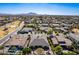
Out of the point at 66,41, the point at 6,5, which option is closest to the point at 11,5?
the point at 6,5

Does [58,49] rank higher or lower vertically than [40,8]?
lower

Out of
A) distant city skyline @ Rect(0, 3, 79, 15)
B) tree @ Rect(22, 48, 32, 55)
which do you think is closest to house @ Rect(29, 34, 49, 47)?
tree @ Rect(22, 48, 32, 55)

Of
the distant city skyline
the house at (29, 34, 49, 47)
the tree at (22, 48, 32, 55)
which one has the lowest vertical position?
the tree at (22, 48, 32, 55)

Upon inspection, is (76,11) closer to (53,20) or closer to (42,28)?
(53,20)

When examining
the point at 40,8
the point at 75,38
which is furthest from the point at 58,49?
the point at 40,8

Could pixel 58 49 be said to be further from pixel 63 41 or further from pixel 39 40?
pixel 39 40

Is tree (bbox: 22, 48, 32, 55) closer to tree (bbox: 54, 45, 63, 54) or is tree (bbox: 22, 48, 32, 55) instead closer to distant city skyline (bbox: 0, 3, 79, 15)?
tree (bbox: 54, 45, 63, 54)

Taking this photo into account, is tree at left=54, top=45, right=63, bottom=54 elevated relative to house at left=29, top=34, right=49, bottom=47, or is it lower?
lower

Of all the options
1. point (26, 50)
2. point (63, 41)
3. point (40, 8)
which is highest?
point (40, 8)

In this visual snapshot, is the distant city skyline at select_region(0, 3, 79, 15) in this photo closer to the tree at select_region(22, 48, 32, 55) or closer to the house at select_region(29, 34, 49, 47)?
the house at select_region(29, 34, 49, 47)

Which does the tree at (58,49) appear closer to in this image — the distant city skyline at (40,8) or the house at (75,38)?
the house at (75,38)
